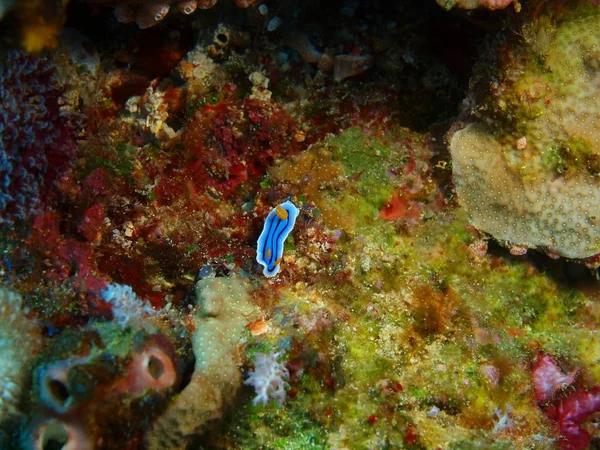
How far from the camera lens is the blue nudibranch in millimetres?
4094

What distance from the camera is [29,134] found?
12.3 ft

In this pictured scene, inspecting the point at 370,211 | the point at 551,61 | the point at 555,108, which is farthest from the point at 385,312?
the point at 551,61

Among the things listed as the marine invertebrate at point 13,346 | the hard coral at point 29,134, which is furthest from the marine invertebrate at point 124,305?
the hard coral at point 29,134

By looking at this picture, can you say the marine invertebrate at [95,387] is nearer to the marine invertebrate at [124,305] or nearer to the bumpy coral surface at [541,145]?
the marine invertebrate at [124,305]

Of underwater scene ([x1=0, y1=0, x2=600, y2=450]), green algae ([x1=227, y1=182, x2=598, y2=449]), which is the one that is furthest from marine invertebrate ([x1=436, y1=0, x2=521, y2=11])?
green algae ([x1=227, y1=182, x2=598, y2=449])

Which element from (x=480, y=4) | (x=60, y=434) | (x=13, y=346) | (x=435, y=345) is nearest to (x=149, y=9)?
(x=480, y=4)

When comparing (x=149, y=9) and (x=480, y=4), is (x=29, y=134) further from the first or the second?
(x=480, y=4)

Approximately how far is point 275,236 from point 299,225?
0.29 meters

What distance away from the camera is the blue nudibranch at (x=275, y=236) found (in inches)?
161

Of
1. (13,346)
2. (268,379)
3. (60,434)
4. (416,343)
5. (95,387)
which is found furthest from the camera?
(416,343)

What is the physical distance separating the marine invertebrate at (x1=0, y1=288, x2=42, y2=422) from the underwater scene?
0.02 m

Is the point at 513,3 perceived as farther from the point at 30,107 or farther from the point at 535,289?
the point at 30,107

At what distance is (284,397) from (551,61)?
3.77 metres

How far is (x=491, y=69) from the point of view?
421 centimetres
